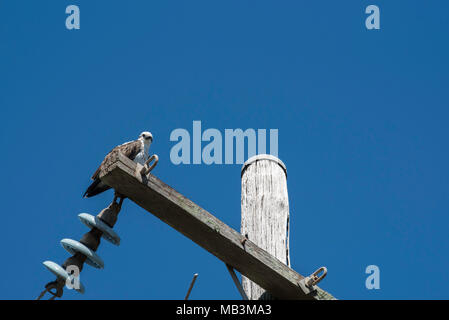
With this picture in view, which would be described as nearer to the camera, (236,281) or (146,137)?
(236,281)

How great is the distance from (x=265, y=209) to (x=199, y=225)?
777 millimetres

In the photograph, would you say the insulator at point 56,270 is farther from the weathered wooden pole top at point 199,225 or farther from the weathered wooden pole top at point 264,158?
the weathered wooden pole top at point 264,158

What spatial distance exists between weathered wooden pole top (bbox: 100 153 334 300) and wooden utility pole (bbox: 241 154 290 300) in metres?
0.25

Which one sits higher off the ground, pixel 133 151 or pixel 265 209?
pixel 133 151

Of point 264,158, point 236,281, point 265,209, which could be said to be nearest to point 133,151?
point 264,158

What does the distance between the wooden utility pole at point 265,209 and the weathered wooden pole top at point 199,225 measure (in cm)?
25

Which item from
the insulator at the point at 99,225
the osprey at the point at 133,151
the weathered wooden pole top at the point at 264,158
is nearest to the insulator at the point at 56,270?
the insulator at the point at 99,225

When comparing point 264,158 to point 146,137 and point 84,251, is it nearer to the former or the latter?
point 84,251

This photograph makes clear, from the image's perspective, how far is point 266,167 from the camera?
4910 mm

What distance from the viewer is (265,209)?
15.2 ft

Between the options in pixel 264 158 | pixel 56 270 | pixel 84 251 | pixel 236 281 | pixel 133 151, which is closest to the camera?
pixel 56 270

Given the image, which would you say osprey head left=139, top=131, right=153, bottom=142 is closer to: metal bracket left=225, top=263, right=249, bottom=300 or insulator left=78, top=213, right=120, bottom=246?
insulator left=78, top=213, right=120, bottom=246

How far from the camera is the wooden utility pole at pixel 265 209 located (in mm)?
4469
